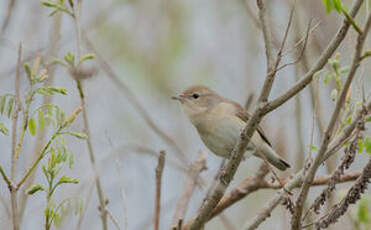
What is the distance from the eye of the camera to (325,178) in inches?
112

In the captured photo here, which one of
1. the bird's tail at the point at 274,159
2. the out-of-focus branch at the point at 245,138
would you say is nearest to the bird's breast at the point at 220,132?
the bird's tail at the point at 274,159

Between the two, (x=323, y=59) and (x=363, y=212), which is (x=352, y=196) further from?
(x=363, y=212)

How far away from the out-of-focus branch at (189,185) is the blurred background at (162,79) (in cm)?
31

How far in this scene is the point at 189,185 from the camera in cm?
321

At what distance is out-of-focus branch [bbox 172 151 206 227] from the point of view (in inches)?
117

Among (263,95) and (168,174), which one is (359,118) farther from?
(168,174)

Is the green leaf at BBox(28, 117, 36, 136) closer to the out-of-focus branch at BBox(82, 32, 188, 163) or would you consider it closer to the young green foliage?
the young green foliage

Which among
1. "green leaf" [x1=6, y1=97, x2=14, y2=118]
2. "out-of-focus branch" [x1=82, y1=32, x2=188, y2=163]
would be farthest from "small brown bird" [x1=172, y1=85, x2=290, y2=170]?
"green leaf" [x1=6, y1=97, x2=14, y2=118]

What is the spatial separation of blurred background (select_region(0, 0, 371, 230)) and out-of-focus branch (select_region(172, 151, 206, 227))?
0.31m

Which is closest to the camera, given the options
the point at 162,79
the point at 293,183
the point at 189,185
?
the point at 293,183

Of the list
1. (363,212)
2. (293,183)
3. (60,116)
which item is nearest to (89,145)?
(60,116)

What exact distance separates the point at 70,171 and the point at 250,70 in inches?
85.1

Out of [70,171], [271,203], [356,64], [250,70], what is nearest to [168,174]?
[250,70]

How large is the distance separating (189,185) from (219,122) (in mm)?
1689
